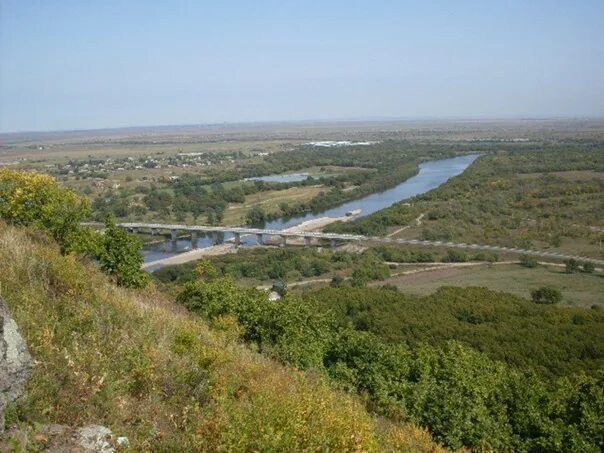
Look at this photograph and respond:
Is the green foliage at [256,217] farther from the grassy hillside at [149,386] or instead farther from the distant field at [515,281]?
the grassy hillside at [149,386]

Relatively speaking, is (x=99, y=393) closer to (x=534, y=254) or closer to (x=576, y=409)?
(x=576, y=409)

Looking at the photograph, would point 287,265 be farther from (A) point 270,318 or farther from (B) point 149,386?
(B) point 149,386

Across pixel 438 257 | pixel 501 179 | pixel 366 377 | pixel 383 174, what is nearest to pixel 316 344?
pixel 366 377

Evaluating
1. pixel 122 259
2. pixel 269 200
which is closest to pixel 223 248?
pixel 269 200

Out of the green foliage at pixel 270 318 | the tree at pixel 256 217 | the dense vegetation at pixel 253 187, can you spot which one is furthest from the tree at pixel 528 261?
the tree at pixel 256 217

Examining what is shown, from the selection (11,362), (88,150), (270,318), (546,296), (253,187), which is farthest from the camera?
(88,150)

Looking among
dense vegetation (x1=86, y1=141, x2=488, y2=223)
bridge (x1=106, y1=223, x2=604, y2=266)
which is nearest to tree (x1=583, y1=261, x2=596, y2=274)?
bridge (x1=106, y1=223, x2=604, y2=266)

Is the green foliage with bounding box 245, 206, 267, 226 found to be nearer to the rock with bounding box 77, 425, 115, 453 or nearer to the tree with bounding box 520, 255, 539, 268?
the tree with bounding box 520, 255, 539, 268

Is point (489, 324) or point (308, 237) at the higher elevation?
point (489, 324)
